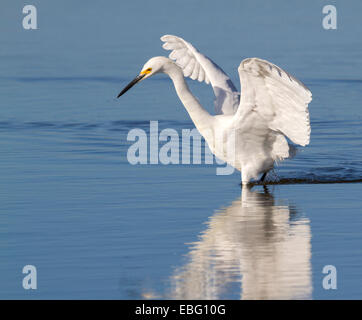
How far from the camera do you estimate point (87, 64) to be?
25.9 meters

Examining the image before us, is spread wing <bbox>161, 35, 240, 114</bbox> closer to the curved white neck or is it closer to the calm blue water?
the curved white neck

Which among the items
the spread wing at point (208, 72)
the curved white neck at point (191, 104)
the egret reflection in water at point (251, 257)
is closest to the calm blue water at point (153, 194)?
the egret reflection in water at point (251, 257)

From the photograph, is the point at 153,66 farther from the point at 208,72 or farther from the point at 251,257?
the point at 251,257

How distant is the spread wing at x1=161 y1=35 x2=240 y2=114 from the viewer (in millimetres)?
15789

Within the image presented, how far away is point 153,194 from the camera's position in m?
13.4

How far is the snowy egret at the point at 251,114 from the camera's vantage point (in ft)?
43.0

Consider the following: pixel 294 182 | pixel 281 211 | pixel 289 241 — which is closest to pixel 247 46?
pixel 294 182

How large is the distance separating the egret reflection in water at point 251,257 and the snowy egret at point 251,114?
1.38m

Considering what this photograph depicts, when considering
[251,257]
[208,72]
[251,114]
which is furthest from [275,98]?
[251,257]

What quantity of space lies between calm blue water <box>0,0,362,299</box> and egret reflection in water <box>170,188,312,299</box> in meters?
0.02

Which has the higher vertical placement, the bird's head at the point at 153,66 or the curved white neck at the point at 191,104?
the bird's head at the point at 153,66

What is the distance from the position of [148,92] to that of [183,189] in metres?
8.92

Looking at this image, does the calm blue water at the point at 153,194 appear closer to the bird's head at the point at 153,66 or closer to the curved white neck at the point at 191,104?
the curved white neck at the point at 191,104

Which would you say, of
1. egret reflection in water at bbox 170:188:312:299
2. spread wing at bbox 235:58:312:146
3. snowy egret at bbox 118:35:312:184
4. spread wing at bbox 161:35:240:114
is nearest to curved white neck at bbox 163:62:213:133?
snowy egret at bbox 118:35:312:184
